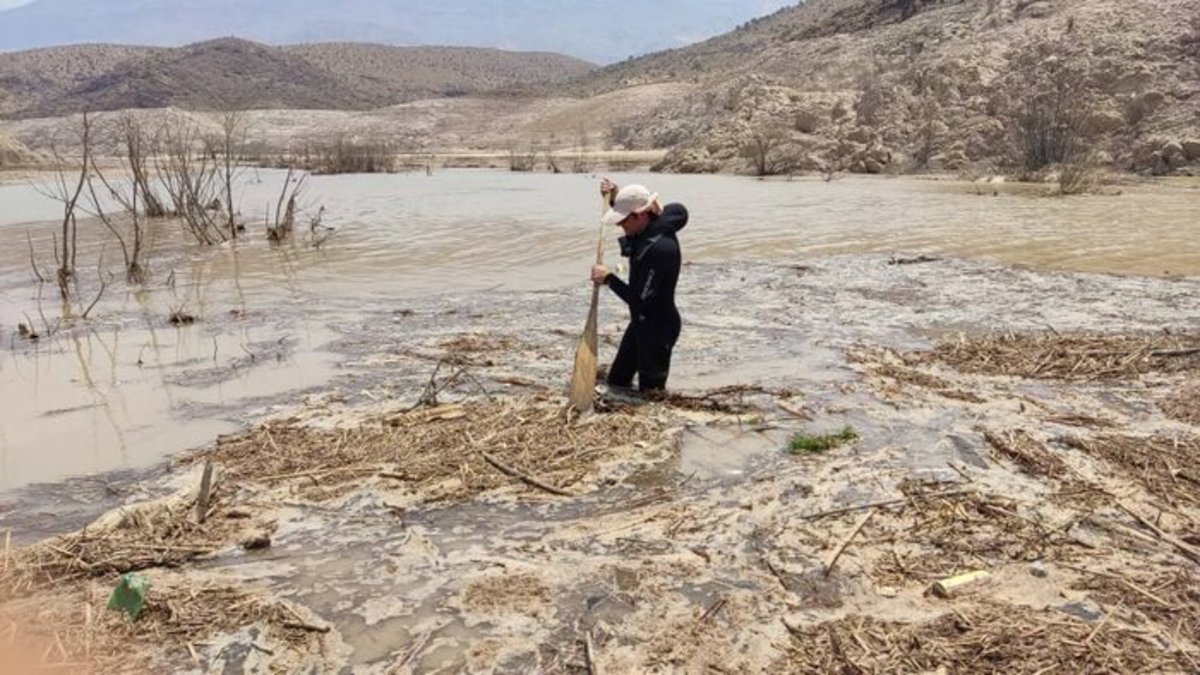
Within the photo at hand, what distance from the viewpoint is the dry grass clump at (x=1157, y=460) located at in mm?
4121

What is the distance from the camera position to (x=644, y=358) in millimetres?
5828

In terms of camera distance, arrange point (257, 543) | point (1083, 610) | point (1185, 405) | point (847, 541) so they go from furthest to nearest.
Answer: point (1185, 405)
point (257, 543)
point (847, 541)
point (1083, 610)

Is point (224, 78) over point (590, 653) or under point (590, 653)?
over

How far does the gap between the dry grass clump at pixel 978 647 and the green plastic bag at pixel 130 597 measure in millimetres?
2264

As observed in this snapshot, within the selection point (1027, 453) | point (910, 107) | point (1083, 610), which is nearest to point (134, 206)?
point (1027, 453)

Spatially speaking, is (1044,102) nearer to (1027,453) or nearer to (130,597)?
(1027,453)

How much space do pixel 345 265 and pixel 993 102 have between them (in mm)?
20891

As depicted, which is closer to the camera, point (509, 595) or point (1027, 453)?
point (509, 595)

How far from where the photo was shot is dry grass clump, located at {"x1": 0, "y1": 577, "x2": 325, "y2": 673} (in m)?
3.05

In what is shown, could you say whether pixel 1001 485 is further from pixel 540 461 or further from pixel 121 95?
pixel 121 95

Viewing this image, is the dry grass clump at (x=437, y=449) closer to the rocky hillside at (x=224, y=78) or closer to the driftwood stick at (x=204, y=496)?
the driftwood stick at (x=204, y=496)

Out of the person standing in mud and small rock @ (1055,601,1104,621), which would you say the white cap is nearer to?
the person standing in mud

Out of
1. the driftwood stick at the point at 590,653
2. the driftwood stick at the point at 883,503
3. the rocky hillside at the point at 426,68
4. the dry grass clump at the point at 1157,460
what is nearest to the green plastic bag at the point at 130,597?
the driftwood stick at the point at 590,653

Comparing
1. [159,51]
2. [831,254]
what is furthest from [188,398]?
[159,51]
